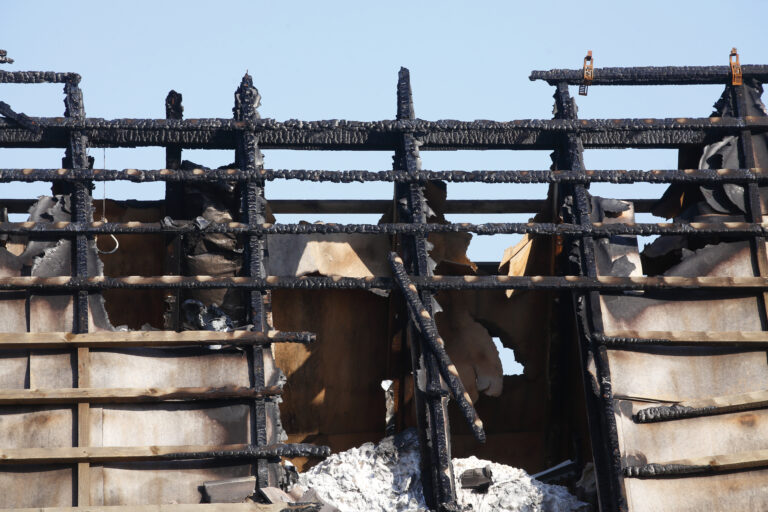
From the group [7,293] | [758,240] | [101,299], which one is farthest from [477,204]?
[7,293]

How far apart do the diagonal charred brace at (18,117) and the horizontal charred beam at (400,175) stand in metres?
0.38

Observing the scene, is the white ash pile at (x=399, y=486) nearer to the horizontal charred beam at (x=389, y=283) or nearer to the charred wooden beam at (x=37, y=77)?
the horizontal charred beam at (x=389, y=283)

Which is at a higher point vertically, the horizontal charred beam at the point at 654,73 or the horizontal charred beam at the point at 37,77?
A: the horizontal charred beam at the point at 37,77

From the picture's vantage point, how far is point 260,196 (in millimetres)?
8211

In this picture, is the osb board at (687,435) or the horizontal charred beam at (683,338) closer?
the osb board at (687,435)

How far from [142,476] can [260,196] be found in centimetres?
227

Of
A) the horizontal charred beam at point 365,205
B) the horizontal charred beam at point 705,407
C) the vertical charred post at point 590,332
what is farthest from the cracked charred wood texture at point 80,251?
the horizontal charred beam at point 705,407

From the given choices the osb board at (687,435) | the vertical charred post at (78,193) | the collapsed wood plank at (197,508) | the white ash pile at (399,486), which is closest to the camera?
the collapsed wood plank at (197,508)

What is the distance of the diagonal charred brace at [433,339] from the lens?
7433 millimetres

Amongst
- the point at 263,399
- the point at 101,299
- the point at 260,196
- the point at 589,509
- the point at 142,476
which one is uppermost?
the point at 260,196

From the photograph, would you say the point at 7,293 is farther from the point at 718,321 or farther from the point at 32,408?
the point at 718,321

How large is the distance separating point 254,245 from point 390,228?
3.43 feet

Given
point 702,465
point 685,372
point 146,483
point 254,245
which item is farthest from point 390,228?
point 702,465

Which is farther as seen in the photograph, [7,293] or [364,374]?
[364,374]
